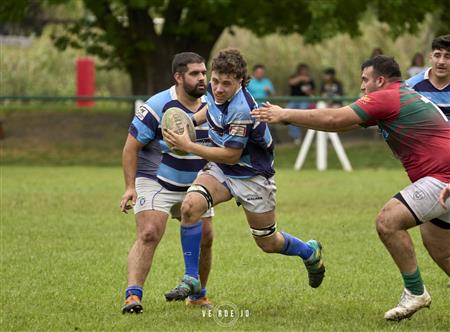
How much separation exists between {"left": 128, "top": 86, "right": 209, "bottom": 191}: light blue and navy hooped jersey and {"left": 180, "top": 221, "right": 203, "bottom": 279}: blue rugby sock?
1.57 ft

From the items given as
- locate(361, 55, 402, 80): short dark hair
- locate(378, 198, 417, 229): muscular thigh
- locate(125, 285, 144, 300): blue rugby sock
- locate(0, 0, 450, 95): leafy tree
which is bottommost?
locate(0, 0, 450, 95): leafy tree

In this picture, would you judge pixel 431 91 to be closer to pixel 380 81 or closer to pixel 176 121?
pixel 380 81

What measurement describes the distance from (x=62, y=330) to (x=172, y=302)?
4.27ft

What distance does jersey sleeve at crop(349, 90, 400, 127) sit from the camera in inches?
277

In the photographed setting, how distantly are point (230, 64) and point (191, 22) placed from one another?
16.2 m

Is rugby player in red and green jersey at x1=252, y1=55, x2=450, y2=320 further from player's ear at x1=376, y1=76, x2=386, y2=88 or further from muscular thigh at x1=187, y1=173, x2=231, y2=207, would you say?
muscular thigh at x1=187, y1=173, x2=231, y2=207

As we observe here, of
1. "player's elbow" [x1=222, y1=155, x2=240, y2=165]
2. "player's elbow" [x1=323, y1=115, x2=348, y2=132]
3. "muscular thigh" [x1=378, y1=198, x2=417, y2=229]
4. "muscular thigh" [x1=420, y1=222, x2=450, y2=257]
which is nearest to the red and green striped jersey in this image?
"player's elbow" [x1=323, y1=115, x2=348, y2=132]

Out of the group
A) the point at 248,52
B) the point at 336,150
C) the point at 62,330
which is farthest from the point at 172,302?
the point at 248,52

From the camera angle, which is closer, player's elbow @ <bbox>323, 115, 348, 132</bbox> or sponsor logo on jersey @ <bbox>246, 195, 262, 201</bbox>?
player's elbow @ <bbox>323, 115, 348, 132</bbox>

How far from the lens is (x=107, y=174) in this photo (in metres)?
19.8

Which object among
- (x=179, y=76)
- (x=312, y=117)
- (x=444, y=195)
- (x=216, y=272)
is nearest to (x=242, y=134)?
(x=312, y=117)

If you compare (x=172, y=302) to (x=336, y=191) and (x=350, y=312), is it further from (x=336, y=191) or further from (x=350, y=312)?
(x=336, y=191)

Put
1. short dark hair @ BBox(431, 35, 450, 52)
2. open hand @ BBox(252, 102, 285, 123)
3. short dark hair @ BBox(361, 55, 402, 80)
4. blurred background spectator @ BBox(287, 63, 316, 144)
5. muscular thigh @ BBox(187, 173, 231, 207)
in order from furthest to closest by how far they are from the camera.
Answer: blurred background spectator @ BBox(287, 63, 316, 144), short dark hair @ BBox(431, 35, 450, 52), muscular thigh @ BBox(187, 173, 231, 207), short dark hair @ BBox(361, 55, 402, 80), open hand @ BBox(252, 102, 285, 123)

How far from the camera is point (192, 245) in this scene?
7.68 metres
